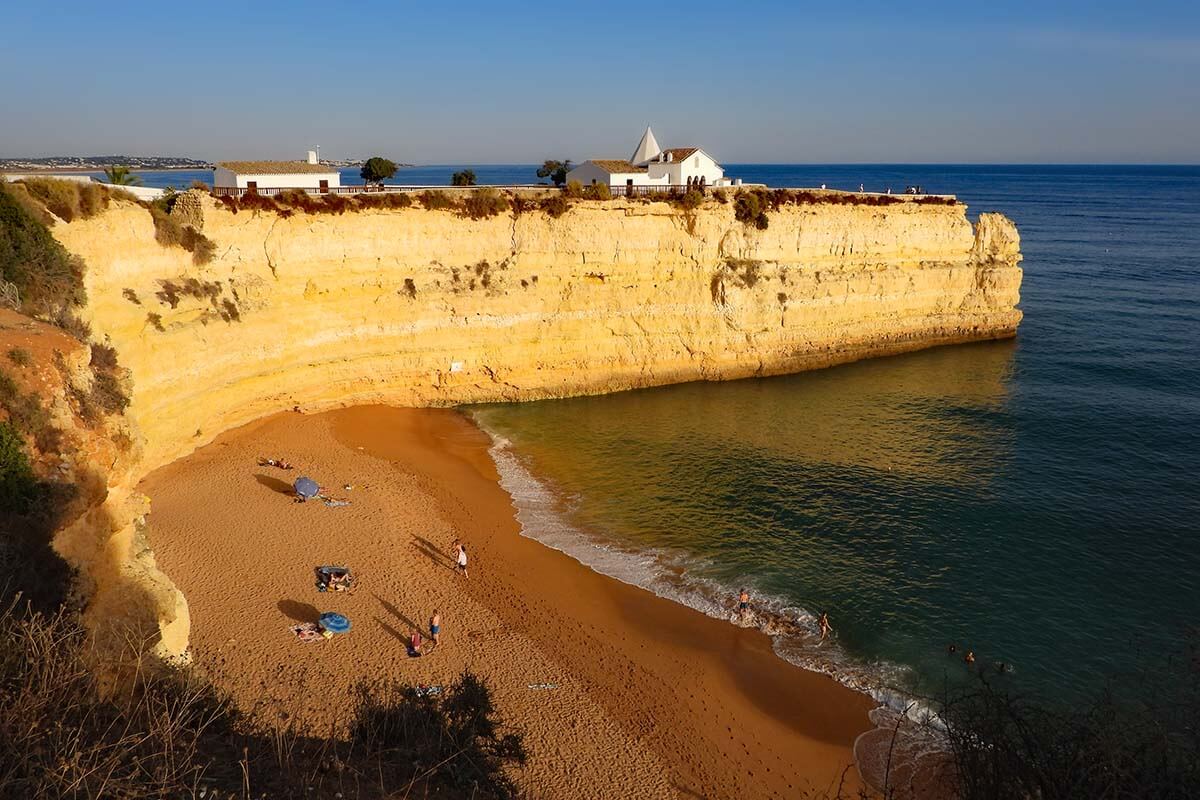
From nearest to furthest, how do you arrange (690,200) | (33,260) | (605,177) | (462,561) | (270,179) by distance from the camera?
(33,260), (462,561), (270,179), (690,200), (605,177)

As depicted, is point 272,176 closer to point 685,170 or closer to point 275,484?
point 275,484

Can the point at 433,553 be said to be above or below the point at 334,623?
below

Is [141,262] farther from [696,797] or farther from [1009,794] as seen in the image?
[1009,794]

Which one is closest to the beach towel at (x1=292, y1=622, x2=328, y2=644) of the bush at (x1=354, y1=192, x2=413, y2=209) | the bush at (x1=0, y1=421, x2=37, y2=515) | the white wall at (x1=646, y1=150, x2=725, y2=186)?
the bush at (x1=0, y1=421, x2=37, y2=515)

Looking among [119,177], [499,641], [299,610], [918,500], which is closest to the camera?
[499,641]

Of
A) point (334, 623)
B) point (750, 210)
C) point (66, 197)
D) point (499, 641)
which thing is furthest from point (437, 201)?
point (499, 641)

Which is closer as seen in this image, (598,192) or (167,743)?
(167,743)
